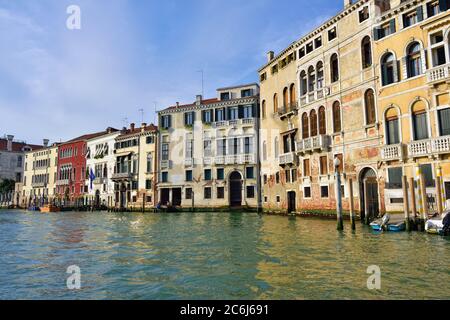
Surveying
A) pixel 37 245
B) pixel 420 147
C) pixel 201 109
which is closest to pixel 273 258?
pixel 37 245

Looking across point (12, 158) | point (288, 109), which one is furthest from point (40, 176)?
point (288, 109)

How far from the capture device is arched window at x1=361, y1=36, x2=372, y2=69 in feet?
60.1

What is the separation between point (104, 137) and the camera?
45.3 m

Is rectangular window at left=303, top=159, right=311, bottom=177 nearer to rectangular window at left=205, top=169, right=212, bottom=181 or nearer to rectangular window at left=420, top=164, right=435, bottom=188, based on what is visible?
rectangular window at left=420, top=164, right=435, bottom=188

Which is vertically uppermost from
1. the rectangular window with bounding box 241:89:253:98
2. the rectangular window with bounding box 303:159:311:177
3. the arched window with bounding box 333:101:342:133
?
the rectangular window with bounding box 241:89:253:98

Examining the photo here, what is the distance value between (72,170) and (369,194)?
43.7m

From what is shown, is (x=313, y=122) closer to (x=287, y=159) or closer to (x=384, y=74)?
(x=287, y=159)

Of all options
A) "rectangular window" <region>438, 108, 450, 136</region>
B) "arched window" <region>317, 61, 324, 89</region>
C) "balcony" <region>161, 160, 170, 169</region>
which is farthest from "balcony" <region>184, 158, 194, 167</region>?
"rectangular window" <region>438, 108, 450, 136</region>

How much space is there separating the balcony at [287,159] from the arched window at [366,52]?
7.92 m

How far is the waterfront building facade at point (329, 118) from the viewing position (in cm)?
1802

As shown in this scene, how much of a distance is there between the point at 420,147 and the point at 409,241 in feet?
19.3

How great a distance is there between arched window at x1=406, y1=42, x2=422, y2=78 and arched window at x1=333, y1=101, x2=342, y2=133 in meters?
4.63

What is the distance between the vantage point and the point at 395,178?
16.2m

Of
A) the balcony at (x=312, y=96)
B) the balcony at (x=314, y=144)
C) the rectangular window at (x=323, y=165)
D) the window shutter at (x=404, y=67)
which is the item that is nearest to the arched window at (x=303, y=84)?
the balcony at (x=312, y=96)
